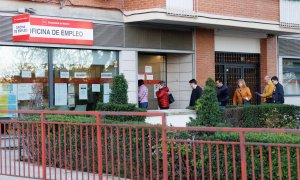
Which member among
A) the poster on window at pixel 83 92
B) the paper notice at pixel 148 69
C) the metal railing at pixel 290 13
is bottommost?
the poster on window at pixel 83 92

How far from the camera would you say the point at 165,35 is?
59.7 feet

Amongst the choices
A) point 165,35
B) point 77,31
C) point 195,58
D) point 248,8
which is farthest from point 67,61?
point 248,8

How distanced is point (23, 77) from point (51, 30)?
154cm

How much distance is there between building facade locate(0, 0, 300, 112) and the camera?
1490 centimetres

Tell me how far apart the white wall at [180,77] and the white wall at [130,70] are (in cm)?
237

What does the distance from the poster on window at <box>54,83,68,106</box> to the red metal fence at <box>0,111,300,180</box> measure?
607 cm

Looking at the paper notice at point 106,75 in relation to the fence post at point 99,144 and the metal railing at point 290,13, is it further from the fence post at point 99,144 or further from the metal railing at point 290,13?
the fence post at point 99,144

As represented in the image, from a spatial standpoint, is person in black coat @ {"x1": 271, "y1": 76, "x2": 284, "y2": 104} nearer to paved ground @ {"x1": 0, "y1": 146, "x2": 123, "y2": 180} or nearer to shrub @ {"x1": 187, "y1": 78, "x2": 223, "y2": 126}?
shrub @ {"x1": 187, "y1": 78, "x2": 223, "y2": 126}

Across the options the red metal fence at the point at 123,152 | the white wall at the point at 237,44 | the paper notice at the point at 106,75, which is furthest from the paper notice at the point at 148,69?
the red metal fence at the point at 123,152

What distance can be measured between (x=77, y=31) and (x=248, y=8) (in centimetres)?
671

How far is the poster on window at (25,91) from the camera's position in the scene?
1485 cm

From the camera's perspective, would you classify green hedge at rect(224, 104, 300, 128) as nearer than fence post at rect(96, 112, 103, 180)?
No

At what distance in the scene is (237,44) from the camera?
21.1m

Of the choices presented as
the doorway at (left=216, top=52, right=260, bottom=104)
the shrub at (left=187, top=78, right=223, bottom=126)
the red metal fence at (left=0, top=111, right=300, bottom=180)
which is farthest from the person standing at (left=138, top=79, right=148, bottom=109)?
the shrub at (left=187, top=78, right=223, bottom=126)
